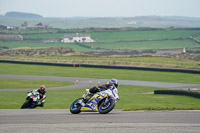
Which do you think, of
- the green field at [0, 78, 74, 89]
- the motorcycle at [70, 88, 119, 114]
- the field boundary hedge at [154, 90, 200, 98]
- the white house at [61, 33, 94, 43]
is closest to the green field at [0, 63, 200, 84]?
the green field at [0, 78, 74, 89]

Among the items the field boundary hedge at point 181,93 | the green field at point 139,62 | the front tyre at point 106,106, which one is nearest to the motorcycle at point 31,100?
the front tyre at point 106,106

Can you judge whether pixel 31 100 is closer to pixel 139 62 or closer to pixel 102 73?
pixel 102 73

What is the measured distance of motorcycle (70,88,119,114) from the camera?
18625 mm

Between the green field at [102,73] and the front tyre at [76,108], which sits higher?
the front tyre at [76,108]

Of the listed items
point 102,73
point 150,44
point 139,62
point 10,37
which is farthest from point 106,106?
point 10,37

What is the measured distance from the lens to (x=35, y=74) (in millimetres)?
60188

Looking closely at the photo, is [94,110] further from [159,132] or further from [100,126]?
[159,132]

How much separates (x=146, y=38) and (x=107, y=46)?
37561 mm

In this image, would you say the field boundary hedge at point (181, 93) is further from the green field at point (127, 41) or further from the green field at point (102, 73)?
the green field at point (127, 41)

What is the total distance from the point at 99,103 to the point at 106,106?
0.55 meters

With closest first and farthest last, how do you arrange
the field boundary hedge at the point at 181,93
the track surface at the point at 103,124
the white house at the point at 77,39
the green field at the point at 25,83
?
the track surface at the point at 103,124, the field boundary hedge at the point at 181,93, the green field at the point at 25,83, the white house at the point at 77,39

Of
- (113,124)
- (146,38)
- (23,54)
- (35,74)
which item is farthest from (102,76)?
(146,38)

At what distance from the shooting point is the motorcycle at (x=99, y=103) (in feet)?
61.1

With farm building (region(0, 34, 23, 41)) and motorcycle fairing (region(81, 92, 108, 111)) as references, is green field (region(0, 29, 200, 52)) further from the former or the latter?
motorcycle fairing (region(81, 92, 108, 111))
